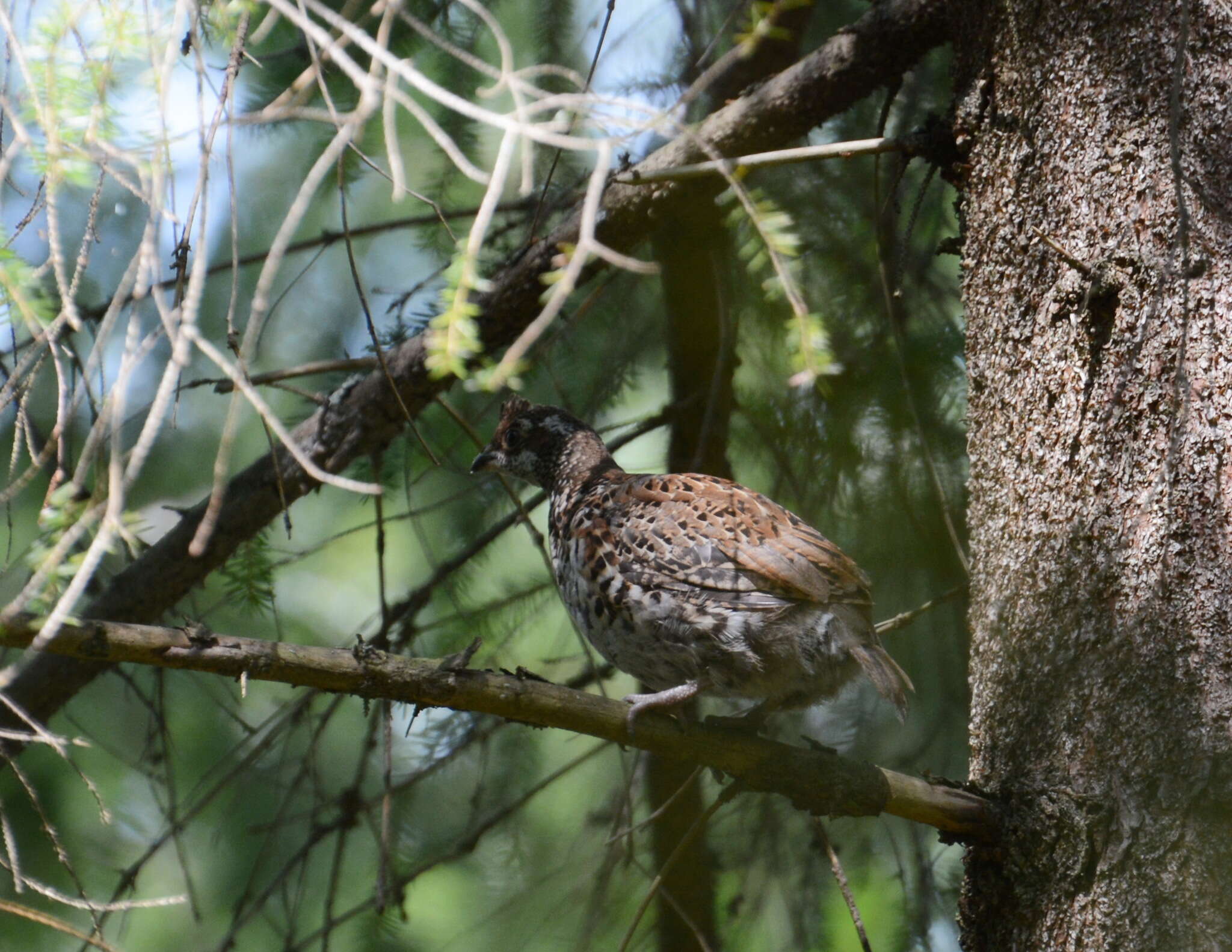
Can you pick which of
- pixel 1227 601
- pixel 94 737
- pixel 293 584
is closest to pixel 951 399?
pixel 1227 601

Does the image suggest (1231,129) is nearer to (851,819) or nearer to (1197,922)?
(1197,922)

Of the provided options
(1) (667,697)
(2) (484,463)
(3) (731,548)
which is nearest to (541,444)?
(2) (484,463)

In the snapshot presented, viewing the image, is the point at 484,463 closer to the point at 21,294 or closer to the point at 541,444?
the point at 541,444

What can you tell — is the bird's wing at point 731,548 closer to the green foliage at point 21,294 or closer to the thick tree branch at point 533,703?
the thick tree branch at point 533,703

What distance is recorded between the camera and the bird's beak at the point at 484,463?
3.51 metres

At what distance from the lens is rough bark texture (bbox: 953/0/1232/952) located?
1.93 m

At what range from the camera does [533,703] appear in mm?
2086

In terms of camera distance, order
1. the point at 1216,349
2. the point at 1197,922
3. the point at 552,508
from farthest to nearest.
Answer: the point at 552,508 → the point at 1216,349 → the point at 1197,922

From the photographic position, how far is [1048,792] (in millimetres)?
2074

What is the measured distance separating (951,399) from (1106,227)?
52.0 inches

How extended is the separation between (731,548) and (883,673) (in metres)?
0.49

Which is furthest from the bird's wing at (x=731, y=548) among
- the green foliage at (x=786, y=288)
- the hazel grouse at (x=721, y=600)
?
the green foliage at (x=786, y=288)

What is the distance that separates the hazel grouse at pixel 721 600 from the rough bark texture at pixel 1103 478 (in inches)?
16.0

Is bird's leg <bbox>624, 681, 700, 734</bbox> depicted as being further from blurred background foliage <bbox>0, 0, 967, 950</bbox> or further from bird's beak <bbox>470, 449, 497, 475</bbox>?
bird's beak <bbox>470, 449, 497, 475</bbox>
